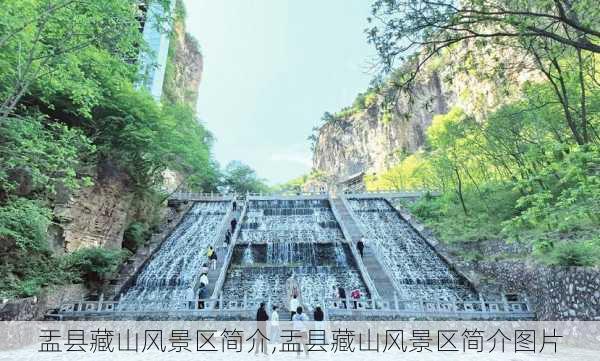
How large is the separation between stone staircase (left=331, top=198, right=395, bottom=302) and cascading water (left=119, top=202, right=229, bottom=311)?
777 centimetres

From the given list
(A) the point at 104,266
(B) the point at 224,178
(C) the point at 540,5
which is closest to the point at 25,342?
(A) the point at 104,266

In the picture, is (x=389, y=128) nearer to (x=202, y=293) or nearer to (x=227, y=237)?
(x=227, y=237)

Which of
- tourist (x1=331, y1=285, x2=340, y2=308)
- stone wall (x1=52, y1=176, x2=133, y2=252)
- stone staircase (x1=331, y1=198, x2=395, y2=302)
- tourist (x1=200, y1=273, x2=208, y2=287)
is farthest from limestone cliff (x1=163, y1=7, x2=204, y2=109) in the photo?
tourist (x1=331, y1=285, x2=340, y2=308)

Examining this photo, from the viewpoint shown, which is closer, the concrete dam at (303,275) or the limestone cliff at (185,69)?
the concrete dam at (303,275)

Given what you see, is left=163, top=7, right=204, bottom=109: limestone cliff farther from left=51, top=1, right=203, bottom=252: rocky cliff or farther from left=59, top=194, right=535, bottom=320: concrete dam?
left=59, top=194, right=535, bottom=320: concrete dam

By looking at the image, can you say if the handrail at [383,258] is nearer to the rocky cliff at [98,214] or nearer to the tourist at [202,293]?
the tourist at [202,293]

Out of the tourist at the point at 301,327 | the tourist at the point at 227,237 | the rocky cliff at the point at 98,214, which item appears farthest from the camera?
the tourist at the point at 227,237

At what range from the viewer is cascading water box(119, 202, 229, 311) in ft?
47.9

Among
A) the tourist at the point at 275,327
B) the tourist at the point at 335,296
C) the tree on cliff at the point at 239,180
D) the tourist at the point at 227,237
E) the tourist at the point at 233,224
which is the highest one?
the tree on cliff at the point at 239,180

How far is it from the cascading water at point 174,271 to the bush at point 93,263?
4.52 feet

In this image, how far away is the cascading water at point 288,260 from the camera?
15.2m

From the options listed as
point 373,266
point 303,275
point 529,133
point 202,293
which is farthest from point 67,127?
point 529,133

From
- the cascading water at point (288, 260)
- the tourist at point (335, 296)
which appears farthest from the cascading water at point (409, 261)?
the tourist at point (335, 296)

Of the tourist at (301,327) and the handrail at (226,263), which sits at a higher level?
the handrail at (226,263)
